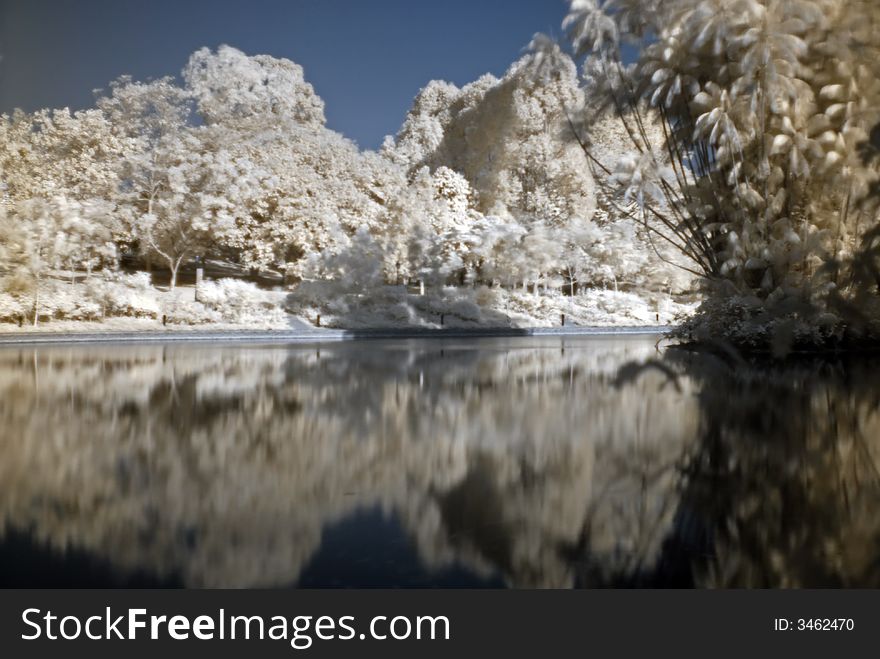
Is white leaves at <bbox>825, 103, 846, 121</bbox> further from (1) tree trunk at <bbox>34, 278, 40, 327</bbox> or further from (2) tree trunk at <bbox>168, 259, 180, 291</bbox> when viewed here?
(2) tree trunk at <bbox>168, 259, 180, 291</bbox>

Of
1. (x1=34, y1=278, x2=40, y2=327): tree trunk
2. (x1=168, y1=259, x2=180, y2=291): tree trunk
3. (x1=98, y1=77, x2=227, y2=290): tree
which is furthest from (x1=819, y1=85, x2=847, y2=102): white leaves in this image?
(x1=168, y1=259, x2=180, y2=291): tree trunk

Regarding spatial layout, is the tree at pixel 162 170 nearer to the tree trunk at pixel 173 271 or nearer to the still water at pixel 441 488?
the tree trunk at pixel 173 271

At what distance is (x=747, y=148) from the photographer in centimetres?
1302

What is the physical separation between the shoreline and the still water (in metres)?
11.4

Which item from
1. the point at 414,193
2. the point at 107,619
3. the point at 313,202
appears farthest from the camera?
the point at 414,193

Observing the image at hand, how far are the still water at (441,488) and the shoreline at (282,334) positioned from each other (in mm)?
11367

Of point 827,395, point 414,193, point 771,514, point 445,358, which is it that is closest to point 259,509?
point 771,514

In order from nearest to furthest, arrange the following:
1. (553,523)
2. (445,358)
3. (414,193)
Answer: (553,523) → (445,358) → (414,193)

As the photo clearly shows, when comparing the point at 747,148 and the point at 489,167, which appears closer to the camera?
the point at 747,148

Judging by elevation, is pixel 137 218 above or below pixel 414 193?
below

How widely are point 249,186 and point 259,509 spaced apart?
25.1m

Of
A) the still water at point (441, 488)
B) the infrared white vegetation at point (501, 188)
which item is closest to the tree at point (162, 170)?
the infrared white vegetation at point (501, 188)

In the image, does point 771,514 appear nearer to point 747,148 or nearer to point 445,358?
point 445,358

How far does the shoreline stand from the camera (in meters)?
17.2
